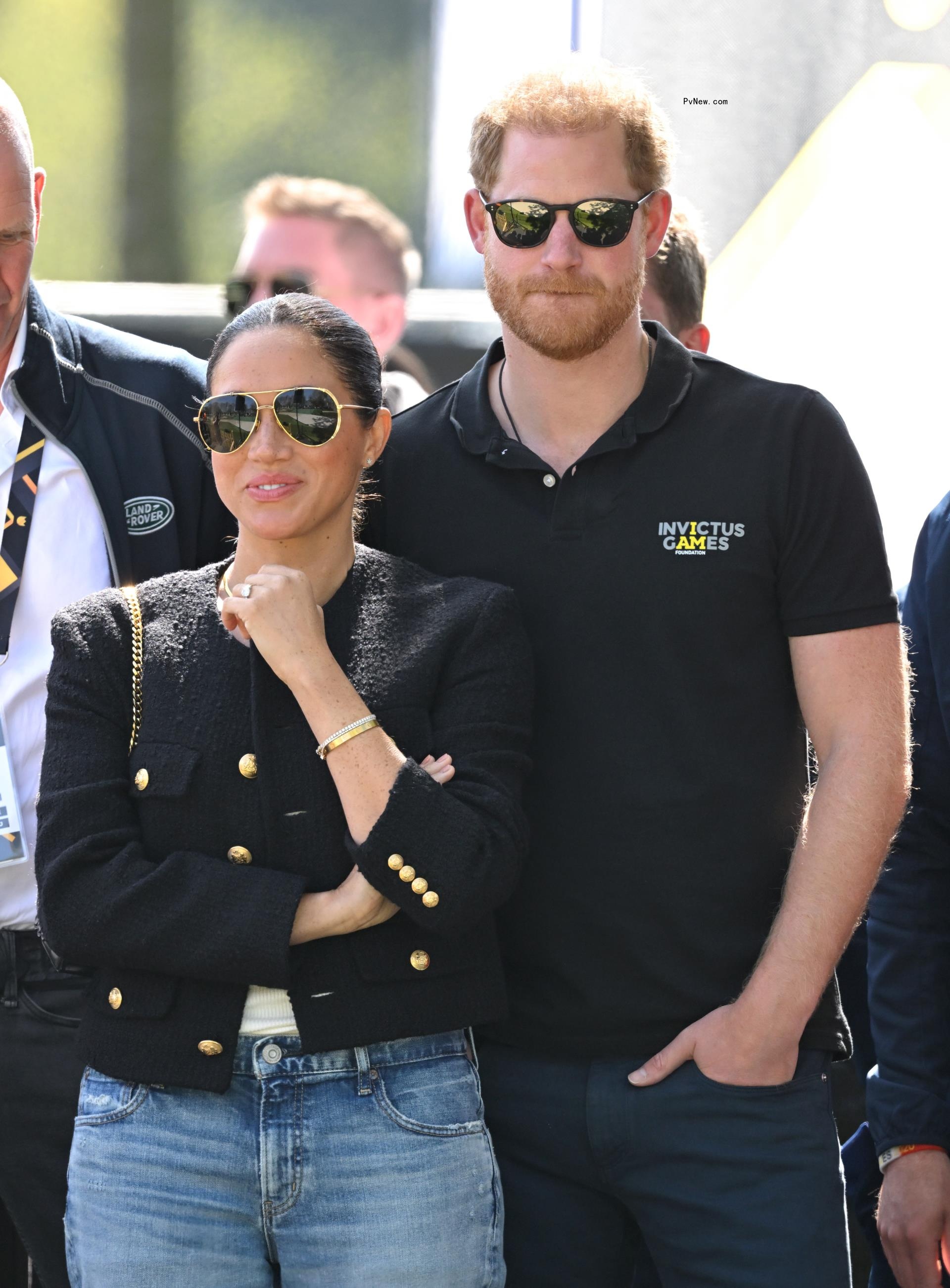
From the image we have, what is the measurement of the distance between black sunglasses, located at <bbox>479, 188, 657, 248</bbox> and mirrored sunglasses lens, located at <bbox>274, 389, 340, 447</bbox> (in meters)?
0.43

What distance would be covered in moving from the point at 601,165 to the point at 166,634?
0.95 m

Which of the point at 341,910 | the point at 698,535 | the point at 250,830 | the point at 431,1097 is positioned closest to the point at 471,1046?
the point at 431,1097

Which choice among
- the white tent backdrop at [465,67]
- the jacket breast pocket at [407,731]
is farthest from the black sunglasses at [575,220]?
the white tent backdrop at [465,67]

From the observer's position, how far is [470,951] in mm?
1889

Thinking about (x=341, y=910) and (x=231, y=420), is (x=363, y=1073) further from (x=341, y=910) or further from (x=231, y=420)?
(x=231, y=420)

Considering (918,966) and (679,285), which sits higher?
(679,285)

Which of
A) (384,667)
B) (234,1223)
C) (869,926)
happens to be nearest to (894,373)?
(869,926)

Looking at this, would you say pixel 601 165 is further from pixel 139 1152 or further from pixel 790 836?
pixel 139 1152

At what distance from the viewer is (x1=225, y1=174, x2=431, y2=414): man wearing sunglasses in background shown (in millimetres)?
3459

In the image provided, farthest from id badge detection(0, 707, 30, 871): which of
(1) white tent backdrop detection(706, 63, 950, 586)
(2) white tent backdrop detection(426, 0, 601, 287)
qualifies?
(1) white tent backdrop detection(706, 63, 950, 586)

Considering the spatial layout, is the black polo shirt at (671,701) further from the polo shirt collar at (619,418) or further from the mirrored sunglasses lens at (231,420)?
the mirrored sunglasses lens at (231,420)

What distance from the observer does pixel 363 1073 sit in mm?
1800

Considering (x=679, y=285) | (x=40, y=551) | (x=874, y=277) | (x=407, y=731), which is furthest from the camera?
(x=874, y=277)

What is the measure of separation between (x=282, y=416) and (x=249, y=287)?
1.72m
